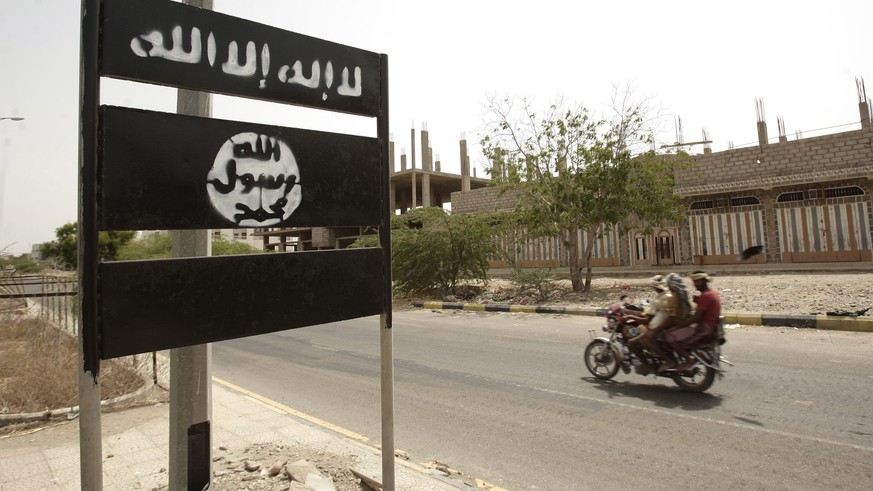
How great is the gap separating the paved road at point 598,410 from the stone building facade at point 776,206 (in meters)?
12.1

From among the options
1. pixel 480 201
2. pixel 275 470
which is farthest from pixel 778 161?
pixel 275 470

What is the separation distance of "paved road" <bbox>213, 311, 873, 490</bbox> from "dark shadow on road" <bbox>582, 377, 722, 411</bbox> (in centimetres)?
3

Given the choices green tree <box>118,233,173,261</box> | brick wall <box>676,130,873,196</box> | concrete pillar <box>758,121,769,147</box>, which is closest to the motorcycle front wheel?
brick wall <box>676,130,873,196</box>

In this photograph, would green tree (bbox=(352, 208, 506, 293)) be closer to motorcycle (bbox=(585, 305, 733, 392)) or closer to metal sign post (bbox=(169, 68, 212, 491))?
motorcycle (bbox=(585, 305, 733, 392))

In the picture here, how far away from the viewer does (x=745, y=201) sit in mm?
21422

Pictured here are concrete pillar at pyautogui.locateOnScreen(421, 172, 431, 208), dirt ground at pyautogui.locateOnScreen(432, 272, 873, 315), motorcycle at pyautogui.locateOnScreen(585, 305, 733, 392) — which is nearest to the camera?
motorcycle at pyautogui.locateOnScreen(585, 305, 733, 392)

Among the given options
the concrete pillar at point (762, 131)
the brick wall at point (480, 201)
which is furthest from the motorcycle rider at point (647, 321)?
the concrete pillar at point (762, 131)

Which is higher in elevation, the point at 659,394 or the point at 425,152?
the point at 425,152

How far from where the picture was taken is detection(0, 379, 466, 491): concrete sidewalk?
12.3ft

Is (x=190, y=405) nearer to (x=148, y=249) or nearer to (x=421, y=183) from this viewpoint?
(x=148, y=249)

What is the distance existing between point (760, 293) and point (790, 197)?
29.6ft

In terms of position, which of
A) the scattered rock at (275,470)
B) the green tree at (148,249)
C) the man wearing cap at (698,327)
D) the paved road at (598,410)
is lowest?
the paved road at (598,410)

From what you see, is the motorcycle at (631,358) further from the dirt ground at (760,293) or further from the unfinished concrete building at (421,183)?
the unfinished concrete building at (421,183)

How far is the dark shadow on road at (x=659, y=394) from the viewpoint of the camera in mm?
5465
